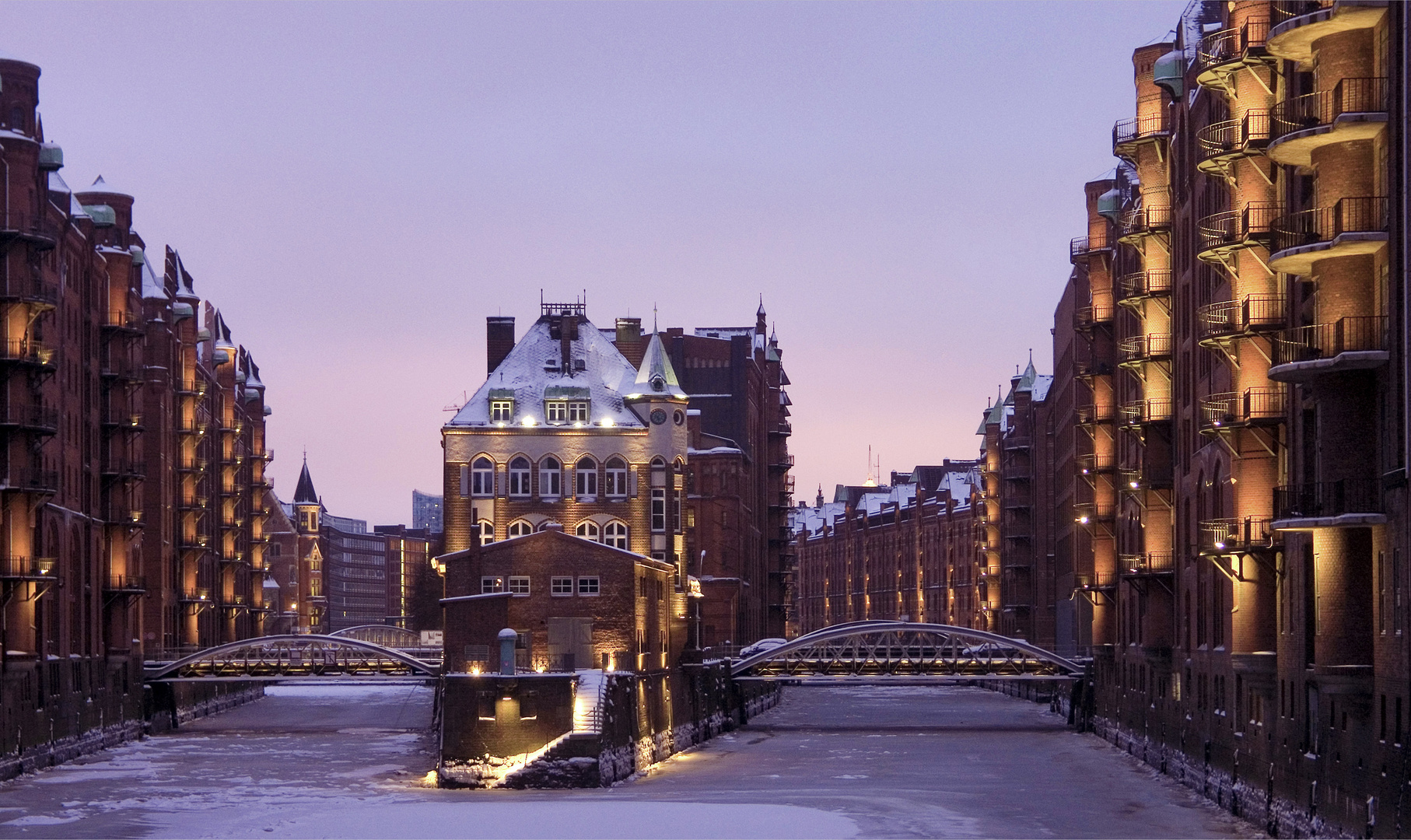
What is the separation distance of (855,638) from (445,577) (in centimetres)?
2725

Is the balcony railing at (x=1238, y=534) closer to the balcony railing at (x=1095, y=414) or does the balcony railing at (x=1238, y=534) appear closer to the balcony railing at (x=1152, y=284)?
the balcony railing at (x=1152, y=284)

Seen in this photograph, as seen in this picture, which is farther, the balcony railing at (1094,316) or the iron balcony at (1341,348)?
the balcony railing at (1094,316)

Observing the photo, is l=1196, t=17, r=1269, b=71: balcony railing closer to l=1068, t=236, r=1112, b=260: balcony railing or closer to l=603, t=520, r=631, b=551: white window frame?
l=1068, t=236, r=1112, b=260: balcony railing

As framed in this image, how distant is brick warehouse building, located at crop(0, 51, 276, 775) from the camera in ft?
224

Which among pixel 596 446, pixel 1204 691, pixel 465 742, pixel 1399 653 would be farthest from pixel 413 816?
pixel 596 446

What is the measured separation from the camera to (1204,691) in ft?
198

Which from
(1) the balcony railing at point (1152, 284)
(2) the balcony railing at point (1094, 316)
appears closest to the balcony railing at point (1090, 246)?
(2) the balcony railing at point (1094, 316)

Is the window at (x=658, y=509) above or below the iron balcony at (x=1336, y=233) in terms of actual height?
below

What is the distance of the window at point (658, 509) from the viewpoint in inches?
3890

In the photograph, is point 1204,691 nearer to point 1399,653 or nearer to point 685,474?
point 1399,653

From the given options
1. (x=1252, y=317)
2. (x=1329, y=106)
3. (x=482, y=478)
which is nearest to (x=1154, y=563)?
(x=1252, y=317)

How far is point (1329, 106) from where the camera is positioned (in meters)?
41.1

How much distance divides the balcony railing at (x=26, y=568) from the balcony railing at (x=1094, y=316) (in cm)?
4067

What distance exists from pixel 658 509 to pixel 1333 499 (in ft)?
196
